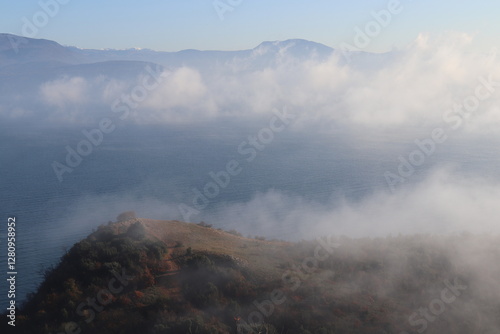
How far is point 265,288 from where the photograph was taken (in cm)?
1964

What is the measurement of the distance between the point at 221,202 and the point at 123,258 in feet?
113

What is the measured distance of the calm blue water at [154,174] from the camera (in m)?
44.7

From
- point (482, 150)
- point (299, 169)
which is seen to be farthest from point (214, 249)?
point (482, 150)

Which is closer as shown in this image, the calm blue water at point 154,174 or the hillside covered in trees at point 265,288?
the hillside covered in trees at point 265,288

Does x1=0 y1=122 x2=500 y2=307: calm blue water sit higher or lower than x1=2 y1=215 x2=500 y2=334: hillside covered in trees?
higher

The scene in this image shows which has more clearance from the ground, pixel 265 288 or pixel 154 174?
pixel 154 174

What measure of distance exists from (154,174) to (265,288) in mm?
56305

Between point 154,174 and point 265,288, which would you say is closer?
point 265,288

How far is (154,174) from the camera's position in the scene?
73062mm

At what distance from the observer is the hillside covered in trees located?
661 inches

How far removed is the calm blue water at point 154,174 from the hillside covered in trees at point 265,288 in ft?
34.3

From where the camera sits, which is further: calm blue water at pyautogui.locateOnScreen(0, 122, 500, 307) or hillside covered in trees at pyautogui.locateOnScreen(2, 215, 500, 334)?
calm blue water at pyautogui.locateOnScreen(0, 122, 500, 307)

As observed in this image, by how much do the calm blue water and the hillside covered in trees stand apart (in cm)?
1046

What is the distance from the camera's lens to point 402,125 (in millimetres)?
158750
